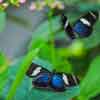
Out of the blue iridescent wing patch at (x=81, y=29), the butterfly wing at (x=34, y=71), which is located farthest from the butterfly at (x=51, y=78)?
Answer: the blue iridescent wing patch at (x=81, y=29)

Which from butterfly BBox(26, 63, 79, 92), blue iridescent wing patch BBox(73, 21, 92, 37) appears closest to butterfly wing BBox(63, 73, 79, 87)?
butterfly BBox(26, 63, 79, 92)

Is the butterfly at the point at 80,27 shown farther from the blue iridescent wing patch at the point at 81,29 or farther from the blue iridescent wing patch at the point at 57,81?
the blue iridescent wing patch at the point at 57,81

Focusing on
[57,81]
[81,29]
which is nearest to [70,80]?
[57,81]

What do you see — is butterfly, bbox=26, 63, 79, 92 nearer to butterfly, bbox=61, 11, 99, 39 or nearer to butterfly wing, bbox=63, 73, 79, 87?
butterfly wing, bbox=63, 73, 79, 87

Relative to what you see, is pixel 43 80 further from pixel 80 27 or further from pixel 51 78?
pixel 80 27

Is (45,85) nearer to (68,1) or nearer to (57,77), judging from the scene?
(57,77)

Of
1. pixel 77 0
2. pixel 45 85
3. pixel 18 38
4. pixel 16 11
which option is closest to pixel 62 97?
pixel 45 85

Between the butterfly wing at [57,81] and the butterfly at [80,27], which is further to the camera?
the butterfly at [80,27]
